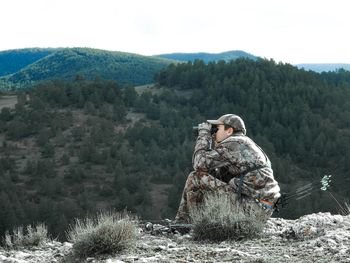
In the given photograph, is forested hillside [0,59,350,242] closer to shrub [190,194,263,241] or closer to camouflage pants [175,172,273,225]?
camouflage pants [175,172,273,225]

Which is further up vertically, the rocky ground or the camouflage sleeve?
the camouflage sleeve

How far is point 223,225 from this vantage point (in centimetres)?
547

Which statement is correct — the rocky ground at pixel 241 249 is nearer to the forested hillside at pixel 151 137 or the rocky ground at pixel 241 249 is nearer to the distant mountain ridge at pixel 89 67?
the forested hillside at pixel 151 137

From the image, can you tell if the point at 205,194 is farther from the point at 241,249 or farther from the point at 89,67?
the point at 89,67

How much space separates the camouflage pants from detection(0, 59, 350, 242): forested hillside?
22542mm

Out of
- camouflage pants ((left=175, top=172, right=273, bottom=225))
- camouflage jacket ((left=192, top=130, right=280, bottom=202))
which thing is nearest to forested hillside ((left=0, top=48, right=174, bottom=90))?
camouflage pants ((left=175, top=172, right=273, bottom=225))

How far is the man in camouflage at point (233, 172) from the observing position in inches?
244

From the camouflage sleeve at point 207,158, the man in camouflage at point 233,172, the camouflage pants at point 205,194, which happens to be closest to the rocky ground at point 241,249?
the camouflage pants at point 205,194

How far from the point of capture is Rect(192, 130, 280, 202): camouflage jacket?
6203mm

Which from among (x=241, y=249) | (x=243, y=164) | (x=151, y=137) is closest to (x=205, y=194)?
(x=243, y=164)

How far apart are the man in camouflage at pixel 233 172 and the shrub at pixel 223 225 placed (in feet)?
1.19

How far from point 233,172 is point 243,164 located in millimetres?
215

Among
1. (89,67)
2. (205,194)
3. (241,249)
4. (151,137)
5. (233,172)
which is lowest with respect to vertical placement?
(151,137)

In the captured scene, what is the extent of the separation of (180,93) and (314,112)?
16.0 metres
